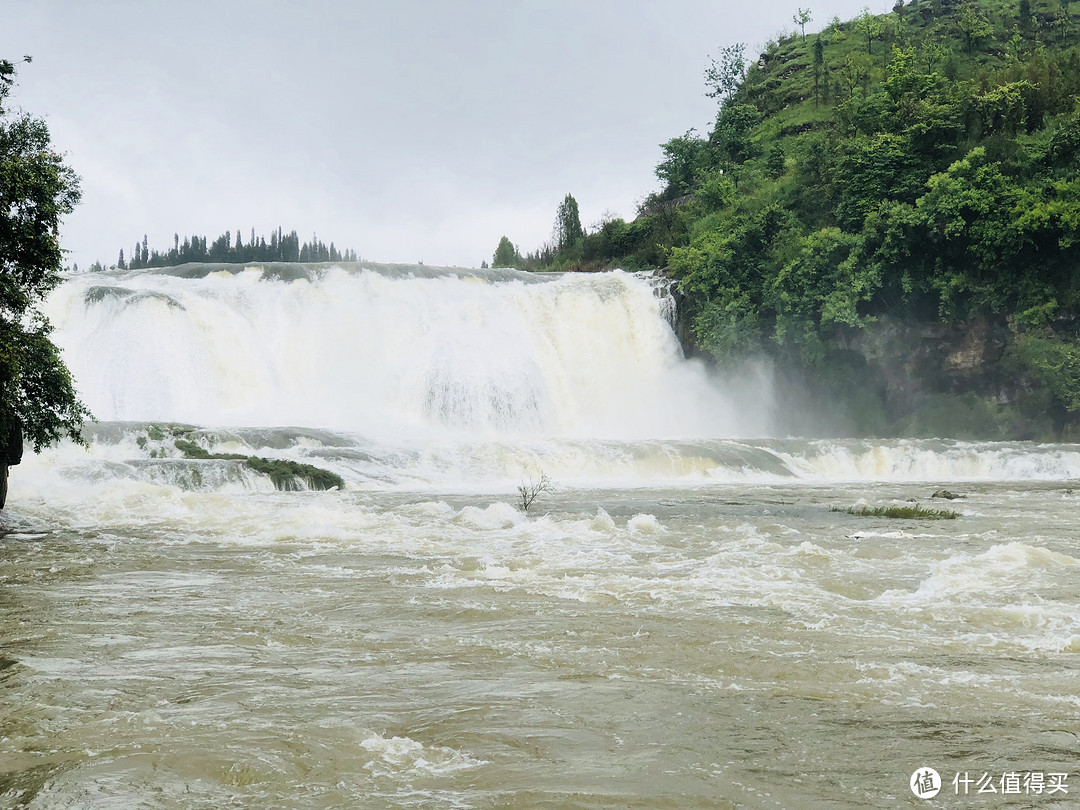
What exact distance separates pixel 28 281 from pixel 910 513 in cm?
1351

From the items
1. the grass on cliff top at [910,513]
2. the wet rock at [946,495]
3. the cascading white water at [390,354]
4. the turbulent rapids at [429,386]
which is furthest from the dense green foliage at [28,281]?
the wet rock at [946,495]

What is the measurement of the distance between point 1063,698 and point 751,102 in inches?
2376

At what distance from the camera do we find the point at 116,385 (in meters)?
27.4

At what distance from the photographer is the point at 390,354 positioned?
32.6 m

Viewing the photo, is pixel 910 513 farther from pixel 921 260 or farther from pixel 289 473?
pixel 921 260

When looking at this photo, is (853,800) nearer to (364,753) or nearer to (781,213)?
(364,753)

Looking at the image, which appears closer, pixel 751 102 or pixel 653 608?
pixel 653 608

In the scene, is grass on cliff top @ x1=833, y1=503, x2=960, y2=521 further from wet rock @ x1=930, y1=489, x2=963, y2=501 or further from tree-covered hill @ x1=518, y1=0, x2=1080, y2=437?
tree-covered hill @ x1=518, y1=0, x2=1080, y2=437

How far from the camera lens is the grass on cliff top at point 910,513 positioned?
13172 millimetres

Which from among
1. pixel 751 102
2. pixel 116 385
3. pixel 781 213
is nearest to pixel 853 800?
pixel 116 385

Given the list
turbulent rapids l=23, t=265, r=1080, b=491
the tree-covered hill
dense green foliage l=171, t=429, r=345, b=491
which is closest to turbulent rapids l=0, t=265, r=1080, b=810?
dense green foliage l=171, t=429, r=345, b=491

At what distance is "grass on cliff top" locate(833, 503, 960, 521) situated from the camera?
13.2 m

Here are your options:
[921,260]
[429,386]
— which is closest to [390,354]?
[429,386]

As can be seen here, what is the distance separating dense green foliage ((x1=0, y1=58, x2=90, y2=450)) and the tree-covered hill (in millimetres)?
26150
